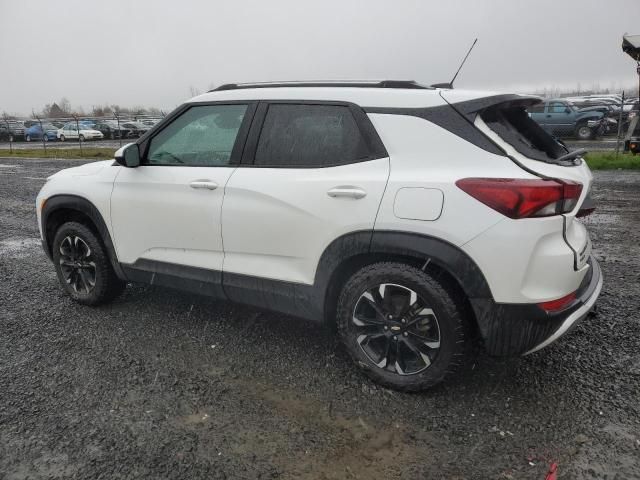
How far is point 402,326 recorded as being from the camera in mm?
2879

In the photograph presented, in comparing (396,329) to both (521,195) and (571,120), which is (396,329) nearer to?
(521,195)

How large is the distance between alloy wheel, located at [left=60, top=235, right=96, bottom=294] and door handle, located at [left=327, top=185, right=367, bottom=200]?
88.9 inches

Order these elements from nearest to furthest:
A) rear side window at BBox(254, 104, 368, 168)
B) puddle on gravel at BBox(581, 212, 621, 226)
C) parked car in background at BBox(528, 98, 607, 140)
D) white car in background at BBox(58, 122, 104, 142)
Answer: rear side window at BBox(254, 104, 368, 168)
puddle on gravel at BBox(581, 212, 621, 226)
parked car in background at BBox(528, 98, 607, 140)
white car in background at BBox(58, 122, 104, 142)

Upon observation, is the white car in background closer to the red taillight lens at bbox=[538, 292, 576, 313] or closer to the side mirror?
the side mirror

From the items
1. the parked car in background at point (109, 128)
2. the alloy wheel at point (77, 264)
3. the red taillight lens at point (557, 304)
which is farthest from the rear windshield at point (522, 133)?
the parked car in background at point (109, 128)

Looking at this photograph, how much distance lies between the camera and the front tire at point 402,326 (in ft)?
9.04

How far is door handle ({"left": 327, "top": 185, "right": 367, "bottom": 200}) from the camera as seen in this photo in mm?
2859

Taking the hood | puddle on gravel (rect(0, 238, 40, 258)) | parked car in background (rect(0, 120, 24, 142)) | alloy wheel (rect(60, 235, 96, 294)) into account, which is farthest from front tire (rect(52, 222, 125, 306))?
parked car in background (rect(0, 120, 24, 142))

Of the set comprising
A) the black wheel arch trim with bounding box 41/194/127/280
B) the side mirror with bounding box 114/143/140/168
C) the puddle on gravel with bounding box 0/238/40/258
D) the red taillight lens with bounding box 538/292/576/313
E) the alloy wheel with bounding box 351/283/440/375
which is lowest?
the puddle on gravel with bounding box 0/238/40/258

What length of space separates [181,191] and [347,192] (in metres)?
1.27

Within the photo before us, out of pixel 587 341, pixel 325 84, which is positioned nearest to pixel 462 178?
pixel 325 84

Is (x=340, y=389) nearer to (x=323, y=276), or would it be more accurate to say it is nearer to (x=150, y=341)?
(x=323, y=276)

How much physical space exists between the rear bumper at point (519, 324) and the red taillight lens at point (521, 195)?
18.5 inches

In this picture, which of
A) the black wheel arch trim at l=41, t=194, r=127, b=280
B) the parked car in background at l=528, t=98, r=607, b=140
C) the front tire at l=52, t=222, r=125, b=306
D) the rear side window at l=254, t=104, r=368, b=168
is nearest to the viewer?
the rear side window at l=254, t=104, r=368, b=168
